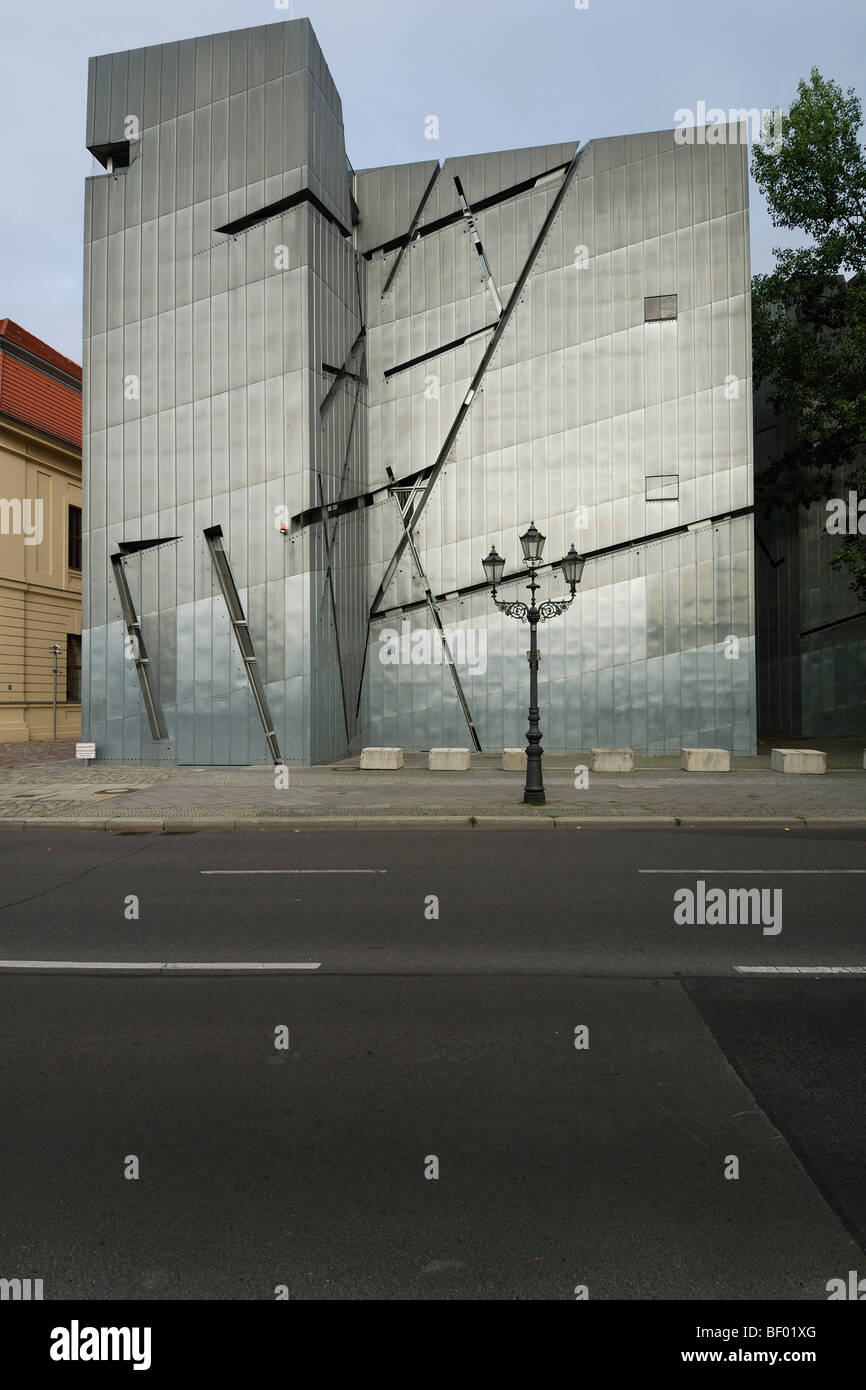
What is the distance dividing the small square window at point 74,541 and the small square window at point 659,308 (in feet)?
71.0

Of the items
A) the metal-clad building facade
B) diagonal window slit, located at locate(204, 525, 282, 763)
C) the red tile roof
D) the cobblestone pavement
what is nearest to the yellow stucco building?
the red tile roof

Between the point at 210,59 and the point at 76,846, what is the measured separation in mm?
20161

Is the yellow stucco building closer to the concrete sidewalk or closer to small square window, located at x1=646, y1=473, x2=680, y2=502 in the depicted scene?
the concrete sidewalk

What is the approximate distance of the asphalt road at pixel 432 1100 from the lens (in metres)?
2.81

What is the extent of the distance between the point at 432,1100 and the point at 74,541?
111 feet

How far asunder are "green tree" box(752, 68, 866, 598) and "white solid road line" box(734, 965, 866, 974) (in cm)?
1953

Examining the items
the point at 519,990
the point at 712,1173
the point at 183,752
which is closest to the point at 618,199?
the point at 183,752

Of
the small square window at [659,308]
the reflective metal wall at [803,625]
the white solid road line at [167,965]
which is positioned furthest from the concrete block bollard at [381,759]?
the reflective metal wall at [803,625]

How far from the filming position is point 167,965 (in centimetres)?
590

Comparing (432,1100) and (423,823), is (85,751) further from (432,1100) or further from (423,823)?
(432,1100)

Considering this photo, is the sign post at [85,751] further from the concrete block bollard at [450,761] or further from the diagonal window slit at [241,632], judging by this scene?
the concrete block bollard at [450,761]

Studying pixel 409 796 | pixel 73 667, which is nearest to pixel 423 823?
pixel 409 796

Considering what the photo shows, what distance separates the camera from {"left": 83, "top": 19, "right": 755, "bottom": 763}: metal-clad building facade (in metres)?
21.7

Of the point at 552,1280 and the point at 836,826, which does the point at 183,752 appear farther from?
the point at 552,1280
